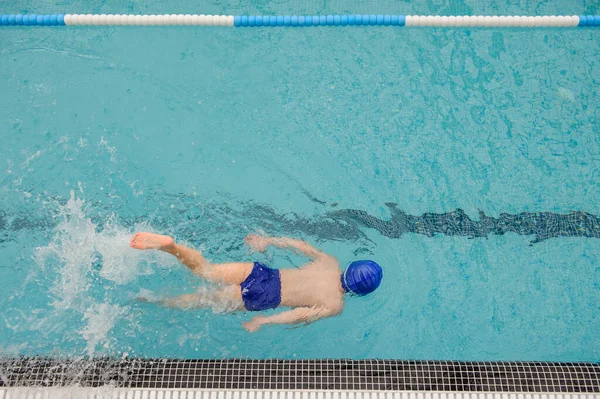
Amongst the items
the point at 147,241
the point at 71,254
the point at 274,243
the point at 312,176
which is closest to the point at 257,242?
the point at 274,243

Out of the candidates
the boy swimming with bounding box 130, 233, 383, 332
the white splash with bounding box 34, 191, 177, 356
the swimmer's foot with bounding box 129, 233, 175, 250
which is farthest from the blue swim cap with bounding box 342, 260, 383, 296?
the white splash with bounding box 34, 191, 177, 356

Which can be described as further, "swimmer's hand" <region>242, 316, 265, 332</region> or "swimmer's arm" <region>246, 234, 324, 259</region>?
"swimmer's arm" <region>246, 234, 324, 259</region>

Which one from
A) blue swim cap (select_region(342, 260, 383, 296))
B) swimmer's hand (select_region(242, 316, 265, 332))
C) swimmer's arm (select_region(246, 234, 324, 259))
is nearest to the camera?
blue swim cap (select_region(342, 260, 383, 296))

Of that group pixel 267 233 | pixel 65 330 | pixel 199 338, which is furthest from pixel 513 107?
pixel 65 330

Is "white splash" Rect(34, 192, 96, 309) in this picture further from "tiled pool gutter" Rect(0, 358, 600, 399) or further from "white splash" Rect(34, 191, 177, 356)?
"tiled pool gutter" Rect(0, 358, 600, 399)

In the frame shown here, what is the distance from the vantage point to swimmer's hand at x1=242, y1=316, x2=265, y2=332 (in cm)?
368

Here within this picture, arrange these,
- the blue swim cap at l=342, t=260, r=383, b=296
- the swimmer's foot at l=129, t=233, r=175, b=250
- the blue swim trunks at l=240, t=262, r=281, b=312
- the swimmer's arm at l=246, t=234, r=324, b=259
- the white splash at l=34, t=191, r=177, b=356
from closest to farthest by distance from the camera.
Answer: the swimmer's foot at l=129, t=233, r=175, b=250 → the blue swim cap at l=342, t=260, r=383, b=296 → the blue swim trunks at l=240, t=262, r=281, b=312 → the white splash at l=34, t=191, r=177, b=356 → the swimmer's arm at l=246, t=234, r=324, b=259

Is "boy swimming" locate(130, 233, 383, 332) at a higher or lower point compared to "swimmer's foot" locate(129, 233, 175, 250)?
lower

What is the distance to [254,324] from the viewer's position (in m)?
3.72

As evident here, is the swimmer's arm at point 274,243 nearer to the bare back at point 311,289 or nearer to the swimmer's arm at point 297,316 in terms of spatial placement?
the bare back at point 311,289

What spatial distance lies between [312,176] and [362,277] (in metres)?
1.33

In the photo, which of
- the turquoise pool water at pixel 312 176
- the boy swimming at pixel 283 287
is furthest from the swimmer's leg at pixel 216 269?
the turquoise pool water at pixel 312 176

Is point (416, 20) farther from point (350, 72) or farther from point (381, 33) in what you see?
point (350, 72)

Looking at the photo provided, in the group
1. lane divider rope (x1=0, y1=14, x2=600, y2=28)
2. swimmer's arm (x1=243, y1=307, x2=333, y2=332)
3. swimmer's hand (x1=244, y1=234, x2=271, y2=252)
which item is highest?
lane divider rope (x1=0, y1=14, x2=600, y2=28)
